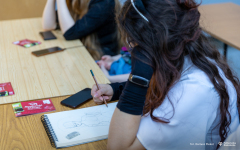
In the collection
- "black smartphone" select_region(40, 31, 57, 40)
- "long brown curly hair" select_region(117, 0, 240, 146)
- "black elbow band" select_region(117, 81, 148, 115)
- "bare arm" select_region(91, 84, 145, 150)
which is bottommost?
"black smartphone" select_region(40, 31, 57, 40)

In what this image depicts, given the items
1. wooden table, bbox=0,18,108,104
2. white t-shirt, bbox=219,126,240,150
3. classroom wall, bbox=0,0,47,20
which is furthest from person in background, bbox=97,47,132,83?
classroom wall, bbox=0,0,47,20

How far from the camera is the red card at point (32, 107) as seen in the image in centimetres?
97

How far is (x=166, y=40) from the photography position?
714 mm

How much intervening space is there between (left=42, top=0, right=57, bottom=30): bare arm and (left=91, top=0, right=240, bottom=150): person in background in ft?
4.15

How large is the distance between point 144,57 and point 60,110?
443 mm

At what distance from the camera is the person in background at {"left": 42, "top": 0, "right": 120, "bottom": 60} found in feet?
5.66

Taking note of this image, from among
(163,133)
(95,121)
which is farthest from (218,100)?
(95,121)

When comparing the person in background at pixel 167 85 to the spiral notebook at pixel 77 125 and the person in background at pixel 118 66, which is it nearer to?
the spiral notebook at pixel 77 125

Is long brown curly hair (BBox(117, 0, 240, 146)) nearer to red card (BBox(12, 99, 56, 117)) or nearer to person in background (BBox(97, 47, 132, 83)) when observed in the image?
red card (BBox(12, 99, 56, 117))

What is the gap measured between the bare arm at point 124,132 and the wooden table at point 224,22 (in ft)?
3.23

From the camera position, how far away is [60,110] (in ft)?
3.28

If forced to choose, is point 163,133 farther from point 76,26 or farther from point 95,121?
point 76,26

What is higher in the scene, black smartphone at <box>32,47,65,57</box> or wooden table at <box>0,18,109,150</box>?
wooden table at <box>0,18,109,150</box>

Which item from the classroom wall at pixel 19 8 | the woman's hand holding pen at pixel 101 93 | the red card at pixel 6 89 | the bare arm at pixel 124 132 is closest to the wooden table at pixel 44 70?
the red card at pixel 6 89
